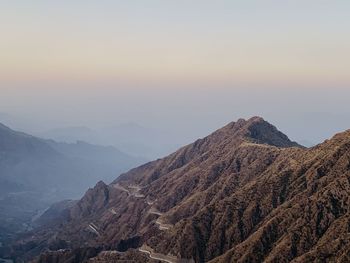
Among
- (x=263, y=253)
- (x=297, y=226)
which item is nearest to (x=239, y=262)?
(x=263, y=253)

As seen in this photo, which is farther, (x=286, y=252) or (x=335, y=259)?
(x=286, y=252)

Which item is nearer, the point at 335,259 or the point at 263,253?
the point at 335,259

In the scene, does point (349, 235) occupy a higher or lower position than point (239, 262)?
higher

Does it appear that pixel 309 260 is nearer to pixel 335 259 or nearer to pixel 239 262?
pixel 335 259

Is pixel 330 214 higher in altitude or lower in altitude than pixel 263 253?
higher

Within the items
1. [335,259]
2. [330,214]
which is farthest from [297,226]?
[335,259]

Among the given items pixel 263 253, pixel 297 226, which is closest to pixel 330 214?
pixel 297 226

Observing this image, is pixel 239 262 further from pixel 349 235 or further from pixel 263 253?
pixel 349 235

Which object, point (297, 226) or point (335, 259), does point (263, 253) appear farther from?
point (335, 259)

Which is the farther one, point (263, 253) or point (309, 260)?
point (263, 253)
